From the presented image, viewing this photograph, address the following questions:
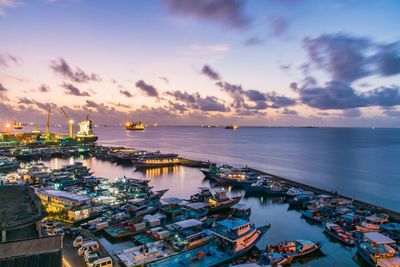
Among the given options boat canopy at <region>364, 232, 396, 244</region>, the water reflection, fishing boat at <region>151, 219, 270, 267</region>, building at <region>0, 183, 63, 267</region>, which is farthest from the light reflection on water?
building at <region>0, 183, 63, 267</region>

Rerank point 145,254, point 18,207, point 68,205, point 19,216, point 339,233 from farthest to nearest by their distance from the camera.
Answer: point 68,205
point 339,233
point 145,254
point 18,207
point 19,216

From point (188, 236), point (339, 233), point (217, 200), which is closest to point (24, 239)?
point (188, 236)

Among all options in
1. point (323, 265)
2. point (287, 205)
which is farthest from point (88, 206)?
point (287, 205)

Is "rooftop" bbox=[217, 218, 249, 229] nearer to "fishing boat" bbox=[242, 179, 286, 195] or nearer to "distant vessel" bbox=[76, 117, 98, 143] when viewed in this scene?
"fishing boat" bbox=[242, 179, 286, 195]

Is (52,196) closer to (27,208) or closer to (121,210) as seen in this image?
(121,210)

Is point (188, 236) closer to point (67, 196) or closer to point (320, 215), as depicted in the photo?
point (67, 196)
